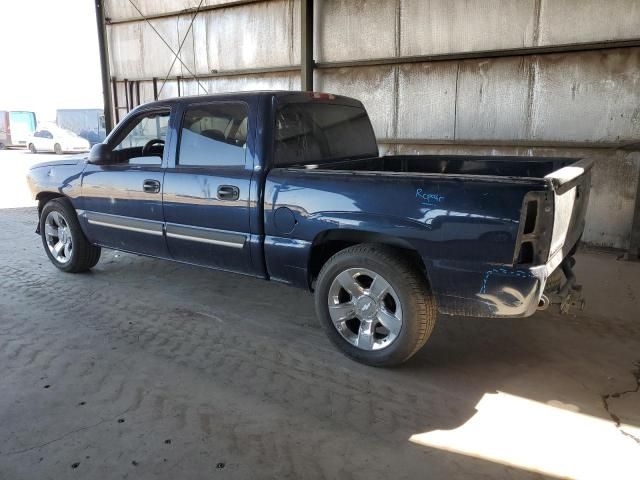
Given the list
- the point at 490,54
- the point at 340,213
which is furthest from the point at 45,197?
the point at 490,54

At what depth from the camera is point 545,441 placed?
2719 mm

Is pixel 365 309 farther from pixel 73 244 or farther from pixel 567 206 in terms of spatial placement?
pixel 73 244

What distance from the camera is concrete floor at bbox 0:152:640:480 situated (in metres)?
2.56

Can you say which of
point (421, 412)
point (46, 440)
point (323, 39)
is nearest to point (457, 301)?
point (421, 412)

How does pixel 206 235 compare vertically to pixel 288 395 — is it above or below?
above

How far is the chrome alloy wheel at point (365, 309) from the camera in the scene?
11.3 feet

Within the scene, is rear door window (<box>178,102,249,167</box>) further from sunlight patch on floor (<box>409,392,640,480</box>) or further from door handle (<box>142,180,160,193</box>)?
sunlight patch on floor (<box>409,392,640,480</box>)

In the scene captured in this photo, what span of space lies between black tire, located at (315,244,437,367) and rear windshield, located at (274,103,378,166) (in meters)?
0.98

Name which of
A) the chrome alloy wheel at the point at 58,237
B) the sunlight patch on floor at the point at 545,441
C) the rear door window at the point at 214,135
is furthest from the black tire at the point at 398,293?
the chrome alloy wheel at the point at 58,237

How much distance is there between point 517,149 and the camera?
7.25 meters

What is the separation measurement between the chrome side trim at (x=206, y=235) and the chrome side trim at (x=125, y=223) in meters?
0.19

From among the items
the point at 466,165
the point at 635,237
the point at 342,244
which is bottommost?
the point at 635,237

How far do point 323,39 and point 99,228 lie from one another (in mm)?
5344

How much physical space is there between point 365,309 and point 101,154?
306 cm
